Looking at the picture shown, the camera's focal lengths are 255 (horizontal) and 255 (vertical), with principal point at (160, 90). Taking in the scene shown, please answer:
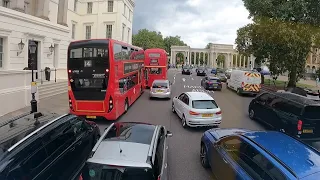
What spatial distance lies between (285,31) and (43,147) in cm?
2142

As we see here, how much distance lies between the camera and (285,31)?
21.0m

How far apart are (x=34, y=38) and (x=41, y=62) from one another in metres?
2.19

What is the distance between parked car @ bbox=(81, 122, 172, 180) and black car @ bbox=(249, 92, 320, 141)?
6.41m

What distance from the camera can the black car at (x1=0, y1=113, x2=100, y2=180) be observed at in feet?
13.1

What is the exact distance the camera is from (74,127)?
6.13 meters

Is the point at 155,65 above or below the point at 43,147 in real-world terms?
above

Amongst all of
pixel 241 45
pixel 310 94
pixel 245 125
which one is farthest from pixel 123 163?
pixel 241 45

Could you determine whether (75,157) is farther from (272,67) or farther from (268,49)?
(272,67)

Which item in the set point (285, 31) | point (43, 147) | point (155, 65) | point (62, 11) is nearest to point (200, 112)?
point (43, 147)

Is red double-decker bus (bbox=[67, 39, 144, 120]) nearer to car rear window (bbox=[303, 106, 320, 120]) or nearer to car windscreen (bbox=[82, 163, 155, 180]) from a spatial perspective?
car windscreen (bbox=[82, 163, 155, 180])

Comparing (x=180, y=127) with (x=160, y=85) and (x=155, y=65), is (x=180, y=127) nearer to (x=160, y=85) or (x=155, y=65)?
(x=160, y=85)

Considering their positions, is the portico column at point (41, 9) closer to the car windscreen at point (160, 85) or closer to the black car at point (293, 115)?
the car windscreen at point (160, 85)

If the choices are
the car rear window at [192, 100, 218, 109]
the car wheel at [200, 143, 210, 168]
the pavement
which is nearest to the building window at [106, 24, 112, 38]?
the pavement

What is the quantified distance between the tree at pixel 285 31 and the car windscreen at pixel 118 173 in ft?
68.0
